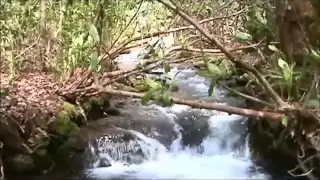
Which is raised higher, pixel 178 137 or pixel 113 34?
pixel 113 34

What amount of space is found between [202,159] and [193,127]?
474 millimetres

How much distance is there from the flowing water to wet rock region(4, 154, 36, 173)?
591mm

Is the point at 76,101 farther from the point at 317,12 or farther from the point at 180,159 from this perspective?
the point at 317,12

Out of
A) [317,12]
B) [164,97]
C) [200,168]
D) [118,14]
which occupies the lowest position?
[200,168]

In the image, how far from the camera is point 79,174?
498 cm

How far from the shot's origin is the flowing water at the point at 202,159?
5.05 metres

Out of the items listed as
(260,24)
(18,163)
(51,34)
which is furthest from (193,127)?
(260,24)

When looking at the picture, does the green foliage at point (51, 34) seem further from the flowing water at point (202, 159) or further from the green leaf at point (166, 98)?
the green leaf at point (166, 98)

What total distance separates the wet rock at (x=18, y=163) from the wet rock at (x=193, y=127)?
68.2 inches

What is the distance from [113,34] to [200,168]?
1.85 meters

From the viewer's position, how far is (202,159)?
5.45m

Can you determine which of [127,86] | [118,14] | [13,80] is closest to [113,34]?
[118,14]

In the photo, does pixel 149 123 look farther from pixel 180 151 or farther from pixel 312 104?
pixel 312 104

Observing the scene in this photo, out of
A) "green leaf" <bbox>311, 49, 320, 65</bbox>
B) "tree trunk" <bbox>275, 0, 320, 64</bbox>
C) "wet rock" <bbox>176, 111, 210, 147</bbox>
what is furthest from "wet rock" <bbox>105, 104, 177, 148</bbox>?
"green leaf" <bbox>311, 49, 320, 65</bbox>
